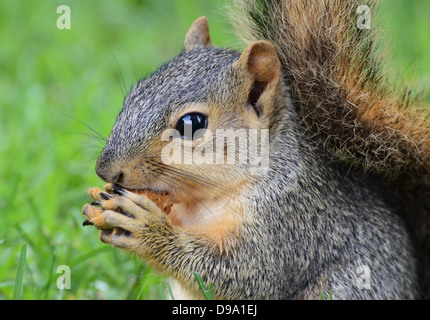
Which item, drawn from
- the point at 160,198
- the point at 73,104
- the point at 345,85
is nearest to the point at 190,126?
the point at 160,198

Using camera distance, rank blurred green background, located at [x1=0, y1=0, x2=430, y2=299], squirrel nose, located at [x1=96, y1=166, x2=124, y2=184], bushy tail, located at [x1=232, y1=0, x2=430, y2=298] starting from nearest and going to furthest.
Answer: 1. squirrel nose, located at [x1=96, y1=166, x2=124, y2=184]
2. bushy tail, located at [x1=232, y1=0, x2=430, y2=298]
3. blurred green background, located at [x1=0, y1=0, x2=430, y2=299]

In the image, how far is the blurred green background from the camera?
7.43 ft

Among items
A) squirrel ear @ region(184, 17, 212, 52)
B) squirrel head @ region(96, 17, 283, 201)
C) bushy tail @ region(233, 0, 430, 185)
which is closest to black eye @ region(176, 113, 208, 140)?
squirrel head @ region(96, 17, 283, 201)

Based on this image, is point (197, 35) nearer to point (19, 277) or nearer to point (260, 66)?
point (260, 66)

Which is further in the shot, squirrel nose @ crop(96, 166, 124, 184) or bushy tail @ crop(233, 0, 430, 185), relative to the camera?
bushy tail @ crop(233, 0, 430, 185)

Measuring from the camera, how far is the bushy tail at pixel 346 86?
2004mm

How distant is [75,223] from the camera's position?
2479 millimetres

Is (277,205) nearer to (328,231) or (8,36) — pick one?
(328,231)

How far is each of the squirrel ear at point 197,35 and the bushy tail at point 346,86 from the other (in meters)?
0.35

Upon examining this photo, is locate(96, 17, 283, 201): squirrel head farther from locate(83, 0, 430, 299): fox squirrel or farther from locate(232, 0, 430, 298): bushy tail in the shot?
locate(232, 0, 430, 298): bushy tail

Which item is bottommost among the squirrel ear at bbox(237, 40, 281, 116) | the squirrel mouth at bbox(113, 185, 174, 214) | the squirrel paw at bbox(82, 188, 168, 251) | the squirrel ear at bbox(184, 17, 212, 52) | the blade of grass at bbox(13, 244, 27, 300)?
the blade of grass at bbox(13, 244, 27, 300)

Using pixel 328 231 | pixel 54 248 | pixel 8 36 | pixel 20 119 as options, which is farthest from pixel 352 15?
pixel 8 36

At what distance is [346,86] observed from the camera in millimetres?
2021
